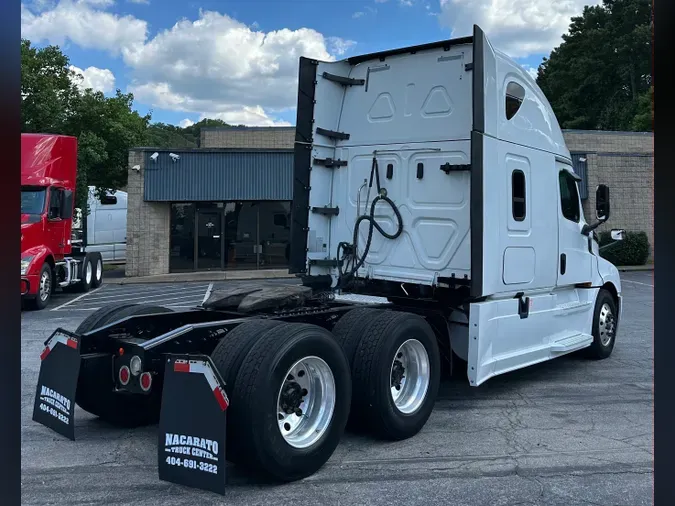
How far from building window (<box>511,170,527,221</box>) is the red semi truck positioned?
10.8 meters

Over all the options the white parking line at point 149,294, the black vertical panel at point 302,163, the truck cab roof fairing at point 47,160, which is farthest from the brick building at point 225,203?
the black vertical panel at point 302,163

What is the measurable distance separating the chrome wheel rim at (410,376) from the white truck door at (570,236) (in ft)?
8.32

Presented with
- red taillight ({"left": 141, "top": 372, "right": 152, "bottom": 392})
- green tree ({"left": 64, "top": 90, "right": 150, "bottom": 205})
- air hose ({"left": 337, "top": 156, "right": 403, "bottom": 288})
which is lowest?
red taillight ({"left": 141, "top": 372, "right": 152, "bottom": 392})

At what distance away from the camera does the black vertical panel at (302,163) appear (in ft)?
22.8

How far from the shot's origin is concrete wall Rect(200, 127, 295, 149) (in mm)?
27734

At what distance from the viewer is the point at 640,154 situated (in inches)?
1030

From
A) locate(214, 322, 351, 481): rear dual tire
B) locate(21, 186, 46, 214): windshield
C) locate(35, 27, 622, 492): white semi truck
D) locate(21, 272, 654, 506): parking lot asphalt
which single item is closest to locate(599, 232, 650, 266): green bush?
locate(35, 27, 622, 492): white semi truck

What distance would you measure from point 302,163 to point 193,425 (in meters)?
3.81

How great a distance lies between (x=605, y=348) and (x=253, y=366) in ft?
19.9

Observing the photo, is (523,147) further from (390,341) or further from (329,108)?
(390,341)

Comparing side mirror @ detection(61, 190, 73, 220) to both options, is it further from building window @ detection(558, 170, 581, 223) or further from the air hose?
Answer: building window @ detection(558, 170, 581, 223)

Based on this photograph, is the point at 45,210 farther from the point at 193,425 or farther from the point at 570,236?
the point at 193,425

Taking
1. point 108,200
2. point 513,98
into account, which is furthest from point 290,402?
point 108,200

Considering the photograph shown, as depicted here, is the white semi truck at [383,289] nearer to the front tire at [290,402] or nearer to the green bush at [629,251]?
the front tire at [290,402]
